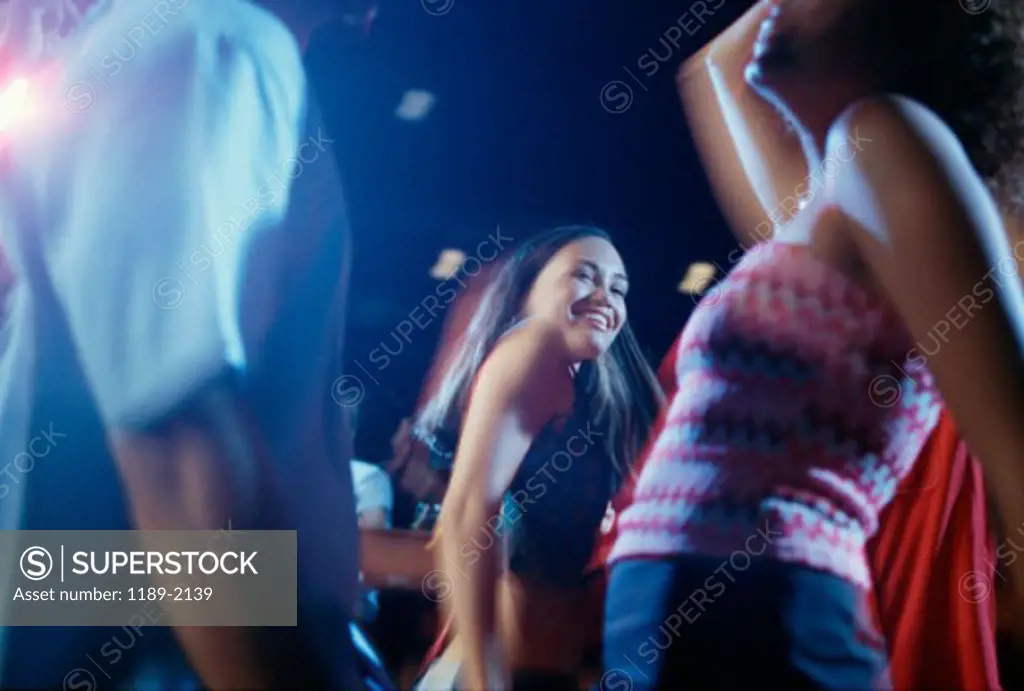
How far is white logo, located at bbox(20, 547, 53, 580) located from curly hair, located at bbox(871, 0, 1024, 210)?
1.99 meters

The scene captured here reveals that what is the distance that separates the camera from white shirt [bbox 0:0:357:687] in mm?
1945

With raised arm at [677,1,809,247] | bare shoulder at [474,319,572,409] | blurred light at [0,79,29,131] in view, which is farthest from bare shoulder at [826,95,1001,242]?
blurred light at [0,79,29,131]

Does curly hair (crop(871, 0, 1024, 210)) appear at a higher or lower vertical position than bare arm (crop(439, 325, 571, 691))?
higher

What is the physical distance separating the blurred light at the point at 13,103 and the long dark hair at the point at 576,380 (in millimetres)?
1052

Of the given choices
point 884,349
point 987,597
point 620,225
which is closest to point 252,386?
point 620,225

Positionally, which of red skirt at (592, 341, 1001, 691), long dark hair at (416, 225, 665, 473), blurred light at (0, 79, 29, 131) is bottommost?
red skirt at (592, 341, 1001, 691)

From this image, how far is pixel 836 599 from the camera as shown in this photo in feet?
6.24

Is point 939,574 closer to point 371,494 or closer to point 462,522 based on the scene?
point 462,522

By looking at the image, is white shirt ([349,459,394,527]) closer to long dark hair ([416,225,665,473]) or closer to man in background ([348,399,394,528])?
man in background ([348,399,394,528])

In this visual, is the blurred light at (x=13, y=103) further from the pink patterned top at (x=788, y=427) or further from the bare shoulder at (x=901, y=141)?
the bare shoulder at (x=901, y=141)

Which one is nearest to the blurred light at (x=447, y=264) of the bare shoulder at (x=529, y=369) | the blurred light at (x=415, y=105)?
the bare shoulder at (x=529, y=369)

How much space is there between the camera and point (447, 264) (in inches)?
81.8

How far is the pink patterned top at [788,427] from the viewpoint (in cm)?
193

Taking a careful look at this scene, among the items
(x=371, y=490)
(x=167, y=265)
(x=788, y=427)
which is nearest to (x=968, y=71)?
(x=788, y=427)
